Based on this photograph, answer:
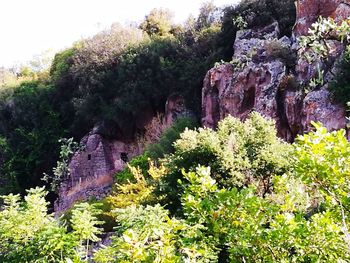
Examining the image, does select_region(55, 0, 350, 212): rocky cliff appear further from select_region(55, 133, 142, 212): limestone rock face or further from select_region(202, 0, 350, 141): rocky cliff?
select_region(55, 133, 142, 212): limestone rock face

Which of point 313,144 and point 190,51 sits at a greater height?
point 190,51

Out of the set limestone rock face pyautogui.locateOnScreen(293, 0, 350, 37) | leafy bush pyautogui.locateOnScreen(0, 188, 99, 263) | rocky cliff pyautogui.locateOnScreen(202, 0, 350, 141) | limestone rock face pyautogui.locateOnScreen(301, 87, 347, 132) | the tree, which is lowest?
leafy bush pyautogui.locateOnScreen(0, 188, 99, 263)

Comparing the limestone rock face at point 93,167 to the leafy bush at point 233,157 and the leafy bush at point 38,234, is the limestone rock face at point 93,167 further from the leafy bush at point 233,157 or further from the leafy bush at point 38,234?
the leafy bush at point 38,234

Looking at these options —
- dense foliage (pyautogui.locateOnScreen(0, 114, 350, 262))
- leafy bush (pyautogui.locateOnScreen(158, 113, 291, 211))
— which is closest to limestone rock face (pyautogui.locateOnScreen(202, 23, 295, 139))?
leafy bush (pyautogui.locateOnScreen(158, 113, 291, 211))

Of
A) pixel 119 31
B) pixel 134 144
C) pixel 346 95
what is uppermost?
pixel 119 31

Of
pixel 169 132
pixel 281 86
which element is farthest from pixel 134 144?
pixel 281 86

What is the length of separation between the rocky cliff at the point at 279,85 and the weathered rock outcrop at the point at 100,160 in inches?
177

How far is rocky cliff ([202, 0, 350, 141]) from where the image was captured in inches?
552

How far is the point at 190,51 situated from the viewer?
2358cm

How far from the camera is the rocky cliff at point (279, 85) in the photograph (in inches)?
552

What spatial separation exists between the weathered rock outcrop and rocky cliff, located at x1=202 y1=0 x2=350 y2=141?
14.8ft

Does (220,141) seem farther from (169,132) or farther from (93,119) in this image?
(93,119)

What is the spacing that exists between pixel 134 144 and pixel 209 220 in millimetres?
19580

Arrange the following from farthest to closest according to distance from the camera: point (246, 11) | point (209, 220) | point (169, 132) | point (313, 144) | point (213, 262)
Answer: point (246, 11) → point (169, 132) → point (209, 220) → point (213, 262) → point (313, 144)
